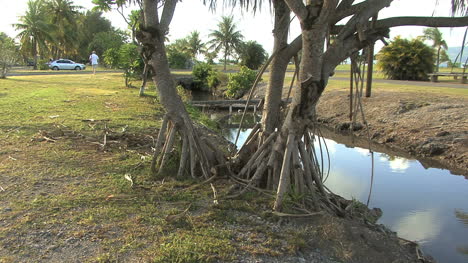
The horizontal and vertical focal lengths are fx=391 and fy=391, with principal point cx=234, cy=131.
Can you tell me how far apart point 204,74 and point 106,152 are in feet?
87.6

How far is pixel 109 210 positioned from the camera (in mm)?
4781

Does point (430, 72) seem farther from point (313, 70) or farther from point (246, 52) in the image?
point (313, 70)

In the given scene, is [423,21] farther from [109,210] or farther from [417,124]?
[417,124]

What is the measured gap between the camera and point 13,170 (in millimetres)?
6102

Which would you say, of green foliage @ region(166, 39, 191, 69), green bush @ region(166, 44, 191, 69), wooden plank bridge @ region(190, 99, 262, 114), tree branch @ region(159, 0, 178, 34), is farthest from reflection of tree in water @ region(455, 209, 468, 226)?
green bush @ region(166, 44, 191, 69)

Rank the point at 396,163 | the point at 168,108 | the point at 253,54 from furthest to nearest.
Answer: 1. the point at 253,54
2. the point at 396,163
3. the point at 168,108

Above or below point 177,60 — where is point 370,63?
below

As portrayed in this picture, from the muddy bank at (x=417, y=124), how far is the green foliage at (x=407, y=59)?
42.0 feet

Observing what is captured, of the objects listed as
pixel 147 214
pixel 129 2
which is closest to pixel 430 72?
pixel 129 2

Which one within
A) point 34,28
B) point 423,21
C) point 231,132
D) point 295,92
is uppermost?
point 34,28

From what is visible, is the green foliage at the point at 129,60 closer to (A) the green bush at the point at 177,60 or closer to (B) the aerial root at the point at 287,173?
(B) the aerial root at the point at 287,173

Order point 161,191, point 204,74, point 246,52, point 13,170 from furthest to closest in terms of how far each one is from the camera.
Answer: point 246,52, point 204,74, point 13,170, point 161,191

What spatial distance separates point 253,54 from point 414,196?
41611mm

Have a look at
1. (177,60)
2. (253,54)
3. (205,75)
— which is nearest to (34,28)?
(177,60)
